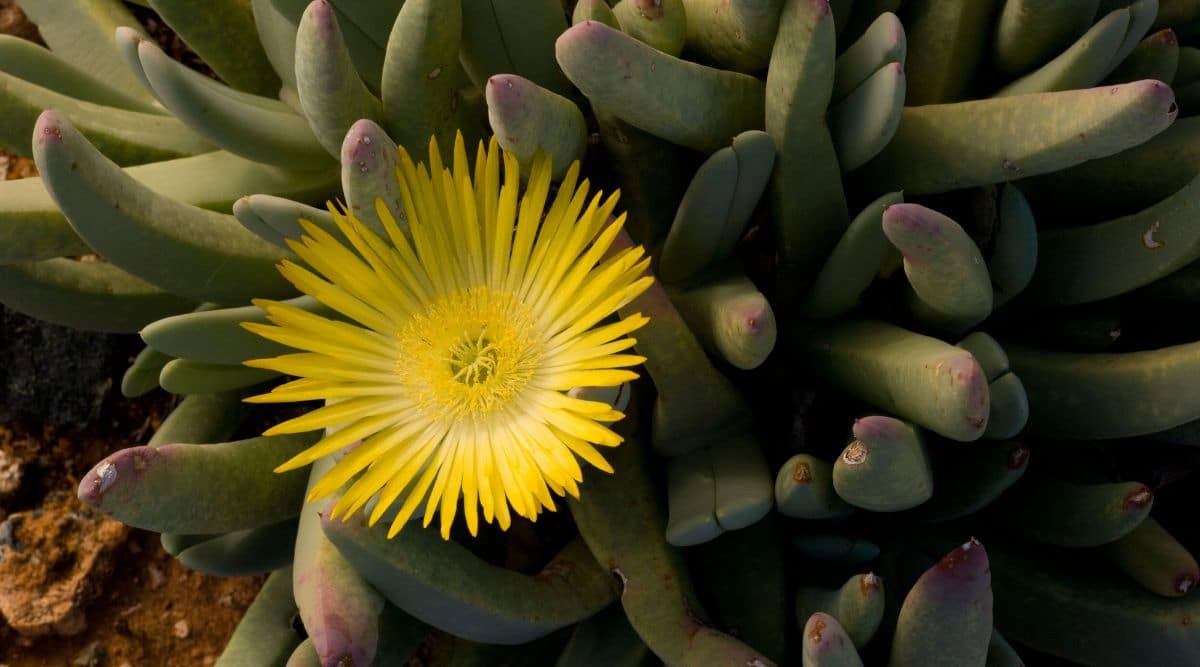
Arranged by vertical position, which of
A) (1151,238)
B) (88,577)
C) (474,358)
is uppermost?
(1151,238)

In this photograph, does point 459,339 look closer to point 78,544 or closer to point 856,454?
point 856,454

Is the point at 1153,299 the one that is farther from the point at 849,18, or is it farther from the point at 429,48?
the point at 429,48

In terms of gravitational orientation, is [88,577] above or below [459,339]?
below

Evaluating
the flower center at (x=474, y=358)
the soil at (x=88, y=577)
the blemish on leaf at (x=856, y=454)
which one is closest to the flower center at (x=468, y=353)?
the flower center at (x=474, y=358)

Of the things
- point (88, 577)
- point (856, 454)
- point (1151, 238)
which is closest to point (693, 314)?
point (856, 454)

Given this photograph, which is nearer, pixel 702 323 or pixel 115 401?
pixel 702 323

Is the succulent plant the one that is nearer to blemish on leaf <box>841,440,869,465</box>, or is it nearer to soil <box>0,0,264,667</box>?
blemish on leaf <box>841,440,869,465</box>

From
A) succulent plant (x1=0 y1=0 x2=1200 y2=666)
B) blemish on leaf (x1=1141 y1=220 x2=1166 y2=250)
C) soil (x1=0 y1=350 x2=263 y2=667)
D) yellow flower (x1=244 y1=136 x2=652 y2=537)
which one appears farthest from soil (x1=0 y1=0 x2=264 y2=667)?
blemish on leaf (x1=1141 y1=220 x2=1166 y2=250)

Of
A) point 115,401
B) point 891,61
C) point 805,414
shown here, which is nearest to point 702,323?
point 805,414
